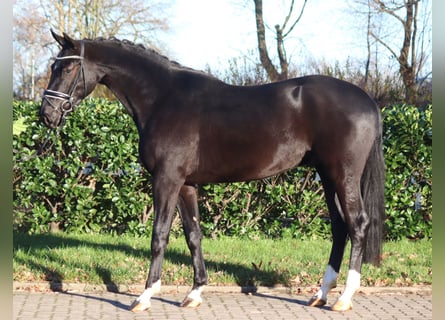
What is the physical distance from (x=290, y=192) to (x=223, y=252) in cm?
177

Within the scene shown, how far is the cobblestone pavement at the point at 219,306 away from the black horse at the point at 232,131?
20 centimetres

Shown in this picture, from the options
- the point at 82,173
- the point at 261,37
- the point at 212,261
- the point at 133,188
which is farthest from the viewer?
the point at 261,37

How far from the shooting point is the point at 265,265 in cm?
746

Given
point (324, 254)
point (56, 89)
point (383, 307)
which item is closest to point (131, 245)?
point (324, 254)

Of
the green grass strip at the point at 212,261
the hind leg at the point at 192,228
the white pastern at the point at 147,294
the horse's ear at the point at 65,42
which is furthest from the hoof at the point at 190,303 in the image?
the horse's ear at the point at 65,42

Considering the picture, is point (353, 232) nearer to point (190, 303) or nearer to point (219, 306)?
point (219, 306)

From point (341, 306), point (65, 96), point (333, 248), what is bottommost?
point (341, 306)

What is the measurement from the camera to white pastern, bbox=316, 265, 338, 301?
20.1 feet

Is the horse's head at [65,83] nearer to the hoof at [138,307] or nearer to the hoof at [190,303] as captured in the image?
the hoof at [138,307]

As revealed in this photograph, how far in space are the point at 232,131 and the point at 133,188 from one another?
12.2 feet

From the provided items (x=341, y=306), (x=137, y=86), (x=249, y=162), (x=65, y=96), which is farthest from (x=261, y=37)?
(x=341, y=306)

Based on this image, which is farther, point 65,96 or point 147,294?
point 65,96

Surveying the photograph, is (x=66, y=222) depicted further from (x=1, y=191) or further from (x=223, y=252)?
(x=1, y=191)

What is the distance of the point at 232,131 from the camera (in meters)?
6.00
